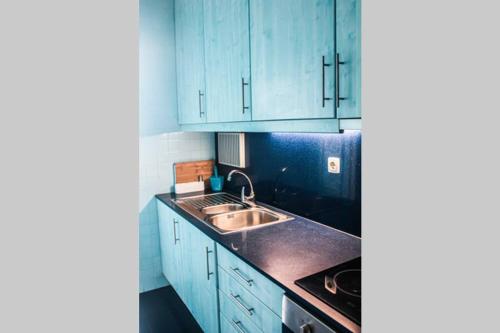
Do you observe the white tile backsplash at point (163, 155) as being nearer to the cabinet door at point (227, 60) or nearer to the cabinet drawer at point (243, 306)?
the cabinet door at point (227, 60)

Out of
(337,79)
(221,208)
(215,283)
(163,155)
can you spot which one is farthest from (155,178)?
(337,79)

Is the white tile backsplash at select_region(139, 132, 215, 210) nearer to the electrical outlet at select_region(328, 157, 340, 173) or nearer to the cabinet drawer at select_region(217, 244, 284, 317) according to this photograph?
the cabinet drawer at select_region(217, 244, 284, 317)

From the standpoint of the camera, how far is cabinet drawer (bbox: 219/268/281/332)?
4.42 ft

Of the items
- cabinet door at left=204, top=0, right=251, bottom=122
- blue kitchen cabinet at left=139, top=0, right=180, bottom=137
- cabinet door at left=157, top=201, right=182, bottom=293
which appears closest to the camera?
cabinet door at left=204, top=0, right=251, bottom=122

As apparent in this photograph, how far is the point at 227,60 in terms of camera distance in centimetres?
202

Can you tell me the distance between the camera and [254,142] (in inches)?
98.0

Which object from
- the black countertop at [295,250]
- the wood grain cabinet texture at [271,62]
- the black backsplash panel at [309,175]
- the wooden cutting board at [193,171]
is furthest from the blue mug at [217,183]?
the black countertop at [295,250]

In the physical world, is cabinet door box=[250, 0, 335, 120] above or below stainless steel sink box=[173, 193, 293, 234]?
above

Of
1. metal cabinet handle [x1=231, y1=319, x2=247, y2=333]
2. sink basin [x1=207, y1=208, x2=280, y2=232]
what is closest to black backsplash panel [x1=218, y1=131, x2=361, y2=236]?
sink basin [x1=207, y1=208, x2=280, y2=232]

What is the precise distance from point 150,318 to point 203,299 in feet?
2.40

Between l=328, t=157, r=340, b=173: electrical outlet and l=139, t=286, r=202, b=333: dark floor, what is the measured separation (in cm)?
147

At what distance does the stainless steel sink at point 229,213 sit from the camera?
2.13 m

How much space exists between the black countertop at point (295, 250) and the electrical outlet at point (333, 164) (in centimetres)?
31

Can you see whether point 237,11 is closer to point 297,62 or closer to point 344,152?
point 297,62
